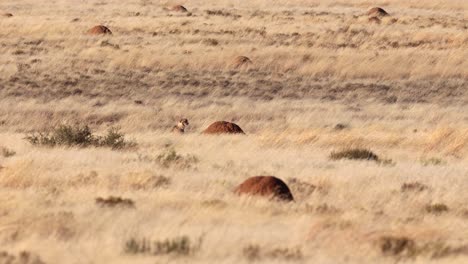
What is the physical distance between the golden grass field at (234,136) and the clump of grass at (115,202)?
12cm

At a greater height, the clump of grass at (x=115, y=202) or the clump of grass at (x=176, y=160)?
the clump of grass at (x=115, y=202)

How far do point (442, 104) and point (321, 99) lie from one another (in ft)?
9.40

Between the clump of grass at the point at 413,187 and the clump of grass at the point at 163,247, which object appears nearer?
the clump of grass at the point at 163,247

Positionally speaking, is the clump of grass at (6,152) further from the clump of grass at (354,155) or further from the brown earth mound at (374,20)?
the brown earth mound at (374,20)

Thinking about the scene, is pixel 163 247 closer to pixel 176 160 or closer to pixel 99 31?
pixel 176 160

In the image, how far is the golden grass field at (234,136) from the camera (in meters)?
10.1

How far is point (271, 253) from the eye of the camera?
9.63m

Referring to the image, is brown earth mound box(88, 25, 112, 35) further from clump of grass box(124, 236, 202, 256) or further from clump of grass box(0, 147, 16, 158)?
clump of grass box(124, 236, 202, 256)

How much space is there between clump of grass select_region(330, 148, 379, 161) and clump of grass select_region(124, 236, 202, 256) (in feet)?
22.9

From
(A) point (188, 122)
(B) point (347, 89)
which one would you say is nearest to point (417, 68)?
(B) point (347, 89)

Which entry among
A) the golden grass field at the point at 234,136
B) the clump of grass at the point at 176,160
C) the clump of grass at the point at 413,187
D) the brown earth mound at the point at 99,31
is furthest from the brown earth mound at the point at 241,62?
the clump of grass at the point at 413,187

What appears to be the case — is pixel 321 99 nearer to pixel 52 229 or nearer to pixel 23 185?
pixel 23 185

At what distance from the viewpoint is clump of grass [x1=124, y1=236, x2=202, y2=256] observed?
941cm

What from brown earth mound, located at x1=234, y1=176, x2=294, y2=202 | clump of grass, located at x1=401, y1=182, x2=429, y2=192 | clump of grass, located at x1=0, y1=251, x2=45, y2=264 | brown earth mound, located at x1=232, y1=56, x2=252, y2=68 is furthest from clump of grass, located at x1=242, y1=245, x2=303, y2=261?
brown earth mound, located at x1=232, y1=56, x2=252, y2=68
